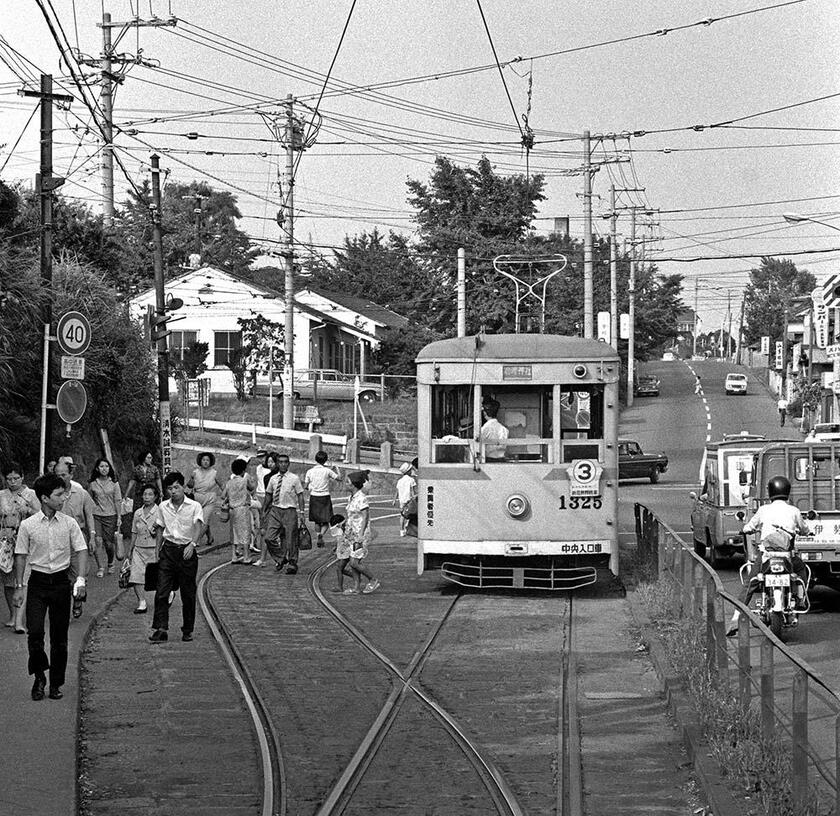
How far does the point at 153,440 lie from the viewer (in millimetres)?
31828

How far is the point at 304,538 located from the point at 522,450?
592 cm

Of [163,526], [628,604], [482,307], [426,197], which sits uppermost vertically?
[426,197]

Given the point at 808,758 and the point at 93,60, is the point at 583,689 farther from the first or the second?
the point at 93,60

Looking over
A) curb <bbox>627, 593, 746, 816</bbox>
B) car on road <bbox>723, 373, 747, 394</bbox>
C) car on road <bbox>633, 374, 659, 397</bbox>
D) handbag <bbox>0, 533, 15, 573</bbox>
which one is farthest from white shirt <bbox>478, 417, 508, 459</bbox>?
car on road <bbox>723, 373, 747, 394</bbox>

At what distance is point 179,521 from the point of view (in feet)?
42.8

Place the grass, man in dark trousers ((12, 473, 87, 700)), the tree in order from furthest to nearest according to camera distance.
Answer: the tree → man in dark trousers ((12, 473, 87, 700)) → the grass

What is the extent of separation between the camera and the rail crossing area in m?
7.86

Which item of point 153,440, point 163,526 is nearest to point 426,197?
point 153,440

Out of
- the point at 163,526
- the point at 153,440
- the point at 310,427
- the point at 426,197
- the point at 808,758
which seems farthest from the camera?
the point at 426,197

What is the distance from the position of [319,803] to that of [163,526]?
19.3 feet

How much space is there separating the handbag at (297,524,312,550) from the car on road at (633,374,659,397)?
6433cm

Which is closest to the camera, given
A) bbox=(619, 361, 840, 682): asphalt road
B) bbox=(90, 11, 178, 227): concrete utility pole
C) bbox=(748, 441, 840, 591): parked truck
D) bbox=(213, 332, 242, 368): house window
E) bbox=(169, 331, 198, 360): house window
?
bbox=(619, 361, 840, 682): asphalt road

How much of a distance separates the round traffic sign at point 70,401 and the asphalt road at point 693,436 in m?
8.49

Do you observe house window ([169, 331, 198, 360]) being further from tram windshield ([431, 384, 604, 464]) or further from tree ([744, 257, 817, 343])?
tree ([744, 257, 817, 343])
